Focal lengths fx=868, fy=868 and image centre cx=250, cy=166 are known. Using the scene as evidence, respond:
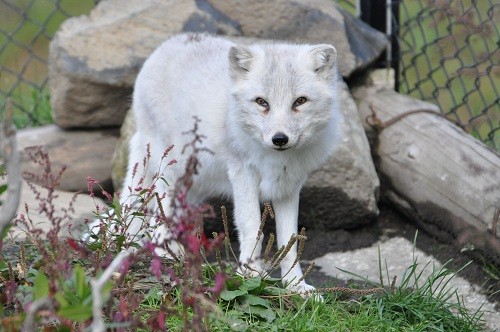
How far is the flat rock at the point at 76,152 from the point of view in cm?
506

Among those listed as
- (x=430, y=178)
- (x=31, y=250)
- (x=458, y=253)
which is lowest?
(x=458, y=253)

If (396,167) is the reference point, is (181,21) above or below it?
above

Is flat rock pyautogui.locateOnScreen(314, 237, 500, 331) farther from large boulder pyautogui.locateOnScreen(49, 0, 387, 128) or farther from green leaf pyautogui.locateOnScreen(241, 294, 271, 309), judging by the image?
large boulder pyautogui.locateOnScreen(49, 0, 387, 128)

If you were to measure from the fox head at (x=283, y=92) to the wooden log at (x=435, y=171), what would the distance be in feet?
2.81

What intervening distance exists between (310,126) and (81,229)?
1.52 m

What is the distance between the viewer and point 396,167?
15.3 feet

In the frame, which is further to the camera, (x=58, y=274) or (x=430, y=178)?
(x=430, y=178)

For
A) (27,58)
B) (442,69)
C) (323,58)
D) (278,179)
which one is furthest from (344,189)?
(27,58)

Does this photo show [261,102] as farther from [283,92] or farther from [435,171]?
[435,171]

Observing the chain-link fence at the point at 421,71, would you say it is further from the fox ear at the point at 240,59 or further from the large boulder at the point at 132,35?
the fox ear at the point at 240,59

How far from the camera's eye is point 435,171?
14.4 feet

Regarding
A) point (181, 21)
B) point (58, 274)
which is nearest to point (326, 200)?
point (181, 21)

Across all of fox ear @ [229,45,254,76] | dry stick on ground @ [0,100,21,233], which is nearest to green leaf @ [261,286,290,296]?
fox ear @ [229,45,254,76]

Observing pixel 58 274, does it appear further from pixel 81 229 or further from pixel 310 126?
pixel 81 229
